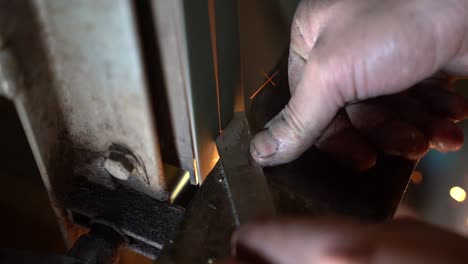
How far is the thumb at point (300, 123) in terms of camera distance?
2.36 ft

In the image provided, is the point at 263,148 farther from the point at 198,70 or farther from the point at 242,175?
the point at 198,70

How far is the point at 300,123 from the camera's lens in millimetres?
736

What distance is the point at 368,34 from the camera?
0.71 meters

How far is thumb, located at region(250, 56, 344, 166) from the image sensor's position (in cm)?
72

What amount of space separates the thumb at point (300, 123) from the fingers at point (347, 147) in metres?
0.06

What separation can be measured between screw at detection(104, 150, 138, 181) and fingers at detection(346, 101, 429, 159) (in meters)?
0.44

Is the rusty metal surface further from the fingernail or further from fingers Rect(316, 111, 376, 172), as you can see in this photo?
fingers Rect(316, 111, 376, 172)

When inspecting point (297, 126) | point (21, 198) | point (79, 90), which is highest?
point (79, 90)

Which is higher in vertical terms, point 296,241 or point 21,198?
point 296,241

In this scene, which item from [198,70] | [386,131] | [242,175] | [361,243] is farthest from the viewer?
[386,131]

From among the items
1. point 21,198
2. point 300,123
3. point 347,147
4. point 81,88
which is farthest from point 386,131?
point 21,198

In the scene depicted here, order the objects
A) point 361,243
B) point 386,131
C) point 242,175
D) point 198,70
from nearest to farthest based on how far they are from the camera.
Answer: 1. point 361,243
2. point 198,70
3. point 242,175
4. point 386,131

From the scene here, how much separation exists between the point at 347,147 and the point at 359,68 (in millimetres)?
141

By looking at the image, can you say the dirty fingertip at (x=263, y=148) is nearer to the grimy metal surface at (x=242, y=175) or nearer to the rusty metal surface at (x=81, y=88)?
the grimy metal surface at (x=242, y=175)
